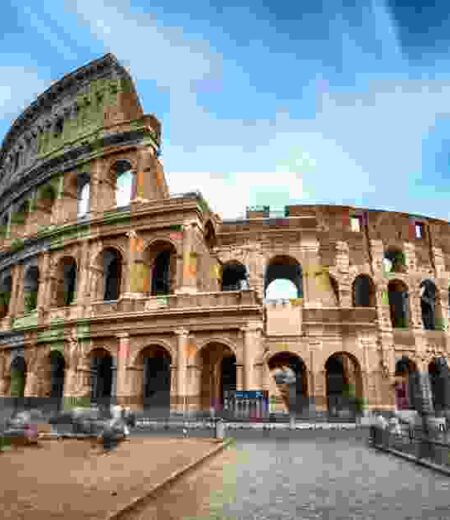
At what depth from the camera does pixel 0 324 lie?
2330cm

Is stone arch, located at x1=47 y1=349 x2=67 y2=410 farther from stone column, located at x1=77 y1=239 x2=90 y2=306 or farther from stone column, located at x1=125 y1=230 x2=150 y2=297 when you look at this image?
stone column, located at x1=125 y1=230 x2=150 y2=297

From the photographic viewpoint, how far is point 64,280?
22.1 m

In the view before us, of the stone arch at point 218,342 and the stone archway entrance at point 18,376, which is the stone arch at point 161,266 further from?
the stone archway entrance at point 18,376

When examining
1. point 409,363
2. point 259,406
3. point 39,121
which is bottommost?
point 259,406

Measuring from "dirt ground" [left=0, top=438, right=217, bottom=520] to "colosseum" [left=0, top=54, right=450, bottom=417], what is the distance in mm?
6469

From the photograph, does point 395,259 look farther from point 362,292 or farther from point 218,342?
point 218,342

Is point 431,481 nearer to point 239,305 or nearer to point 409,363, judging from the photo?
point 239,305

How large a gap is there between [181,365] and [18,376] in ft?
31.9

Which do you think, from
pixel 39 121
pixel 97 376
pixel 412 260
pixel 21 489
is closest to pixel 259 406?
pixel 97 376

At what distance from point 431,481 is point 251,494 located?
10.2 ft

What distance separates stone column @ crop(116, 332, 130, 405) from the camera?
58.0 ft

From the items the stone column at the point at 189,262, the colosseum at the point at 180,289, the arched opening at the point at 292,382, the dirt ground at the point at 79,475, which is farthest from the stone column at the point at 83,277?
the arched opening at the point at 292,382

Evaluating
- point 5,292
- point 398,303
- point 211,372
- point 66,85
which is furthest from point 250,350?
point 66,85

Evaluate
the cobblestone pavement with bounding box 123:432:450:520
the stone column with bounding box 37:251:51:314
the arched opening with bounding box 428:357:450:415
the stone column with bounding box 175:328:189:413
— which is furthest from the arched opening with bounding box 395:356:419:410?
the stone column with bounding box 37:251:51:314
